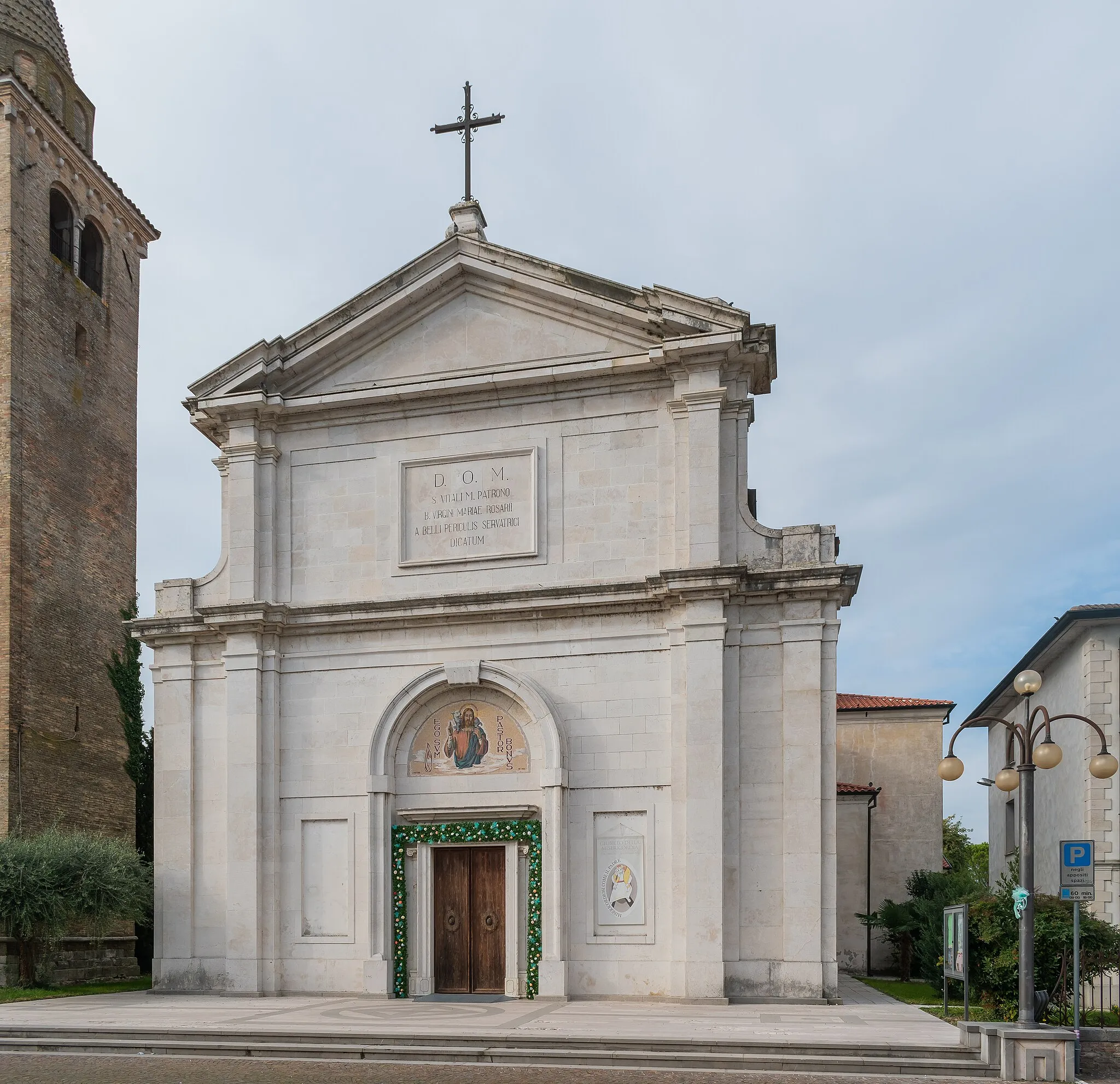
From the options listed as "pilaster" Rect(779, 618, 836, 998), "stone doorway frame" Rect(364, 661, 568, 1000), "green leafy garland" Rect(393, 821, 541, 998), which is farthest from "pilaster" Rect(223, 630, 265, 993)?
"pilaster" Rect(779, 618, 836, 998)

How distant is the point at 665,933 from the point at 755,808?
8.06 feet

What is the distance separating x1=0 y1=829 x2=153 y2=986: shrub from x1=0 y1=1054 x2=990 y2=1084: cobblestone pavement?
7.58m

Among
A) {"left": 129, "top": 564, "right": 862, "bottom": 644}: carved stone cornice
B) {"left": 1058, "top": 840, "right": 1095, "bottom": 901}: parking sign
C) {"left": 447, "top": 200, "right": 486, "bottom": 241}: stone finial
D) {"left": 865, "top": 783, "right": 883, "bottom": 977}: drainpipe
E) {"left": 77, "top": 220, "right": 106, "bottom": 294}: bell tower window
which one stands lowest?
{"left": 865, "top": 783, "right": 883, "bottom": 977}: drainpipe

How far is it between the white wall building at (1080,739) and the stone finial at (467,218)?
13229 mm

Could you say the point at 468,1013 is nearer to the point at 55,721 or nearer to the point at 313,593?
the point at 313,593

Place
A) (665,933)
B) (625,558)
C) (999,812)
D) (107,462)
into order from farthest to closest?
(999,812) → (107,462) → (625,558) → (665,933)

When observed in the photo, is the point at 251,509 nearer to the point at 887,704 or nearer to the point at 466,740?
the point at 466,740

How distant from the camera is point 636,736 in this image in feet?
66.4

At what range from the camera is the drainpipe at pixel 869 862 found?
2889cm

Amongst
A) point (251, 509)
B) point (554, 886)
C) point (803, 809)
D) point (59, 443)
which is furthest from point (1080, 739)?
point (59, 443)

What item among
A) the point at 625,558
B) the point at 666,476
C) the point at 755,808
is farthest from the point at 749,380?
the point at 755,808

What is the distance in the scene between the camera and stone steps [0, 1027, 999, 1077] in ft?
46.6

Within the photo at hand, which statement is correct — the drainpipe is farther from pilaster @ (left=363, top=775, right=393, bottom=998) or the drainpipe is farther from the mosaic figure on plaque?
pilaster @ (left=363, top=775, right=393, bottom=998)

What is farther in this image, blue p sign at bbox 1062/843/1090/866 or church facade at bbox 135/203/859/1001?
church facade at bbox 135/203/859/1001
